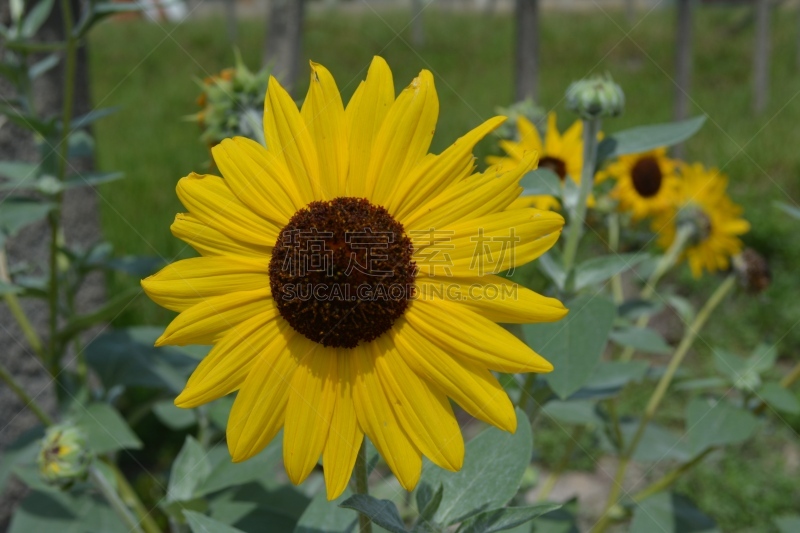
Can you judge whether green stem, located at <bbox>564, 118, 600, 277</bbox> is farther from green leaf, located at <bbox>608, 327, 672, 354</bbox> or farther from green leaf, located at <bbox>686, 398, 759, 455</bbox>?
green leaf, located at <bbox>686, 398, 759, 455</bbox>

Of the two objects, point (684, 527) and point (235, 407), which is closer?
point (235, 407)

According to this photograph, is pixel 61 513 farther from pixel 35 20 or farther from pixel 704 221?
pixel 704 221

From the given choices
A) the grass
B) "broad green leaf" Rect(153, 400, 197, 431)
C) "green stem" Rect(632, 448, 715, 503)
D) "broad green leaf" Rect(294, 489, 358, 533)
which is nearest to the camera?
"broad green leaf" Rect(294, 489, 358, 533)

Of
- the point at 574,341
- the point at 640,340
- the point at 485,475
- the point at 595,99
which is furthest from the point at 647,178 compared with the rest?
the point at 485,475

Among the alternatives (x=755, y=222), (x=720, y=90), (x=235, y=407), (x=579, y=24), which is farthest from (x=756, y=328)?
(x=579, y=24)

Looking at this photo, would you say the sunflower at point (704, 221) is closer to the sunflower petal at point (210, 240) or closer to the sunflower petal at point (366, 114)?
the sunflower petal at point (366, 114)

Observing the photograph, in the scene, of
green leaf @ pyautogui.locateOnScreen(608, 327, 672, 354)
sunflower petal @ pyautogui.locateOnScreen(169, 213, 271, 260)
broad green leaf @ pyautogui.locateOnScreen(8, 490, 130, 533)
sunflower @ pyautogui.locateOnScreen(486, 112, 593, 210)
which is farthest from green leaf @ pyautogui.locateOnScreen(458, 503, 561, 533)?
sunflower @ pyautogui.locateOnScreen(486, 112, 593, 210)

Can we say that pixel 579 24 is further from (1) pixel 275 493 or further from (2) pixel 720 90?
(1) pixel 275 493
